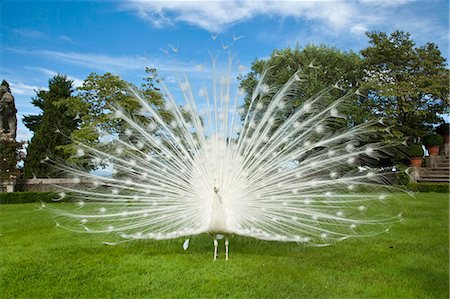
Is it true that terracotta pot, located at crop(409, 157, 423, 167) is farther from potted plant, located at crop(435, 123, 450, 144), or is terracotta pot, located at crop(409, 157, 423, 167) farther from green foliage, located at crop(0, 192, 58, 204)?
green foliage, located at crop(0, 192, 58, 204)

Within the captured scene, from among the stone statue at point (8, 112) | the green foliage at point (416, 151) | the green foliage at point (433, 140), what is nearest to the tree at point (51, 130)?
the stone statue at point (8, 112)

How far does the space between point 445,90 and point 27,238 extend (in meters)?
20.2

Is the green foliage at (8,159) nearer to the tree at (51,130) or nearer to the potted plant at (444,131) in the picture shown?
the tree at (51,130)

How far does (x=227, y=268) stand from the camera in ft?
17.3

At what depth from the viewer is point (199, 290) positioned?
458 centimetres

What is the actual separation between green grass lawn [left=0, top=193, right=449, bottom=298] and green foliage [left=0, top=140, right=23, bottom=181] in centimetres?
1200

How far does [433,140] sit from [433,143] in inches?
6.0

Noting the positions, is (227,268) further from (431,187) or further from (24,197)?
(431,187)

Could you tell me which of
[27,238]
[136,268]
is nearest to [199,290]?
[136,268]

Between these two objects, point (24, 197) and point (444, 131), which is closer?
point (24, 197)

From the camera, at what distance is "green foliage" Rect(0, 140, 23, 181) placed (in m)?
18.1

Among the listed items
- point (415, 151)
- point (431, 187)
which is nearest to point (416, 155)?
point (415, 151)

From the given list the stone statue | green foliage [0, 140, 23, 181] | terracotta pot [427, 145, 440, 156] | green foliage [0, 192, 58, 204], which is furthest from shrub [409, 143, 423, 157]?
the stone statue

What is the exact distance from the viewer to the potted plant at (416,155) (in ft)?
67.2
